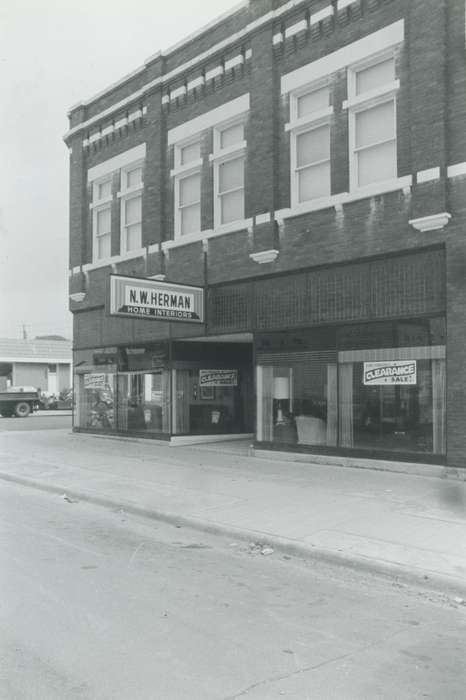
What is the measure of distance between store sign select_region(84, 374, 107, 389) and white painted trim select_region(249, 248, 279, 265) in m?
7.18

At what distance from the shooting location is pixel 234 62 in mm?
15164

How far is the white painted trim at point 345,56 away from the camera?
12031 millimetres

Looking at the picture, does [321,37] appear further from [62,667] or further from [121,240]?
[62,667]

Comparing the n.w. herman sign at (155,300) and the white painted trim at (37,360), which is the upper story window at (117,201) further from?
the white painted trim at (37,360)

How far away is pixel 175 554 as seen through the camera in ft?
23.1

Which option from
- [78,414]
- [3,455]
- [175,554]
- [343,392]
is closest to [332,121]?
[343,392]

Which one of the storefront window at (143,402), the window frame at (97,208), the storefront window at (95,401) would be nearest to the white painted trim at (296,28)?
the window frame at (97,208)

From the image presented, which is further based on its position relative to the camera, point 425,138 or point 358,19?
point 358,19

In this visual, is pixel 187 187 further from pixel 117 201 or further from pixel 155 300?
pixel 155 300

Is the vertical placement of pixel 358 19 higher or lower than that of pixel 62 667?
higher

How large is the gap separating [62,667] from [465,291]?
29.1ft

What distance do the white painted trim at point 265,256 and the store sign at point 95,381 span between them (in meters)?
7.18

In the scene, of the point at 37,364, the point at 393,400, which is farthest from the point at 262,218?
the point at 37,364

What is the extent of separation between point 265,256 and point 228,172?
2833 millimetres
